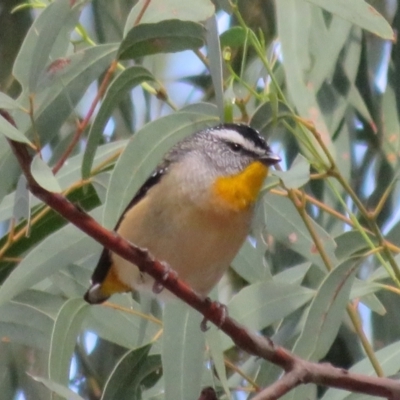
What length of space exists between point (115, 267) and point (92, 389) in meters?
0.58

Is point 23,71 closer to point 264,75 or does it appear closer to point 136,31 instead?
point 136,31

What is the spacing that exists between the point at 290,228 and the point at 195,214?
0.79 feet

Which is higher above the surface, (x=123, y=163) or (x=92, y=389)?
(x=123, y=163)

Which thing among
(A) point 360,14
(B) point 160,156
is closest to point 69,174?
(B) point 160,156

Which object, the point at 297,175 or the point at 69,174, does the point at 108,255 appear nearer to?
the point at 69,174

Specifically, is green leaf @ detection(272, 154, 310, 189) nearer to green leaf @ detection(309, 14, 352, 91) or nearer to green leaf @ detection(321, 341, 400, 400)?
green leaf @ detection(309, 14, 352, 91)

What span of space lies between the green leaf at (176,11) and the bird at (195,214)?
1.08 feet

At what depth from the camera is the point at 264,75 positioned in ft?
5.23

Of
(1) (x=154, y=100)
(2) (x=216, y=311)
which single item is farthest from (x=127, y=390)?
(1) (x=154, y=100)

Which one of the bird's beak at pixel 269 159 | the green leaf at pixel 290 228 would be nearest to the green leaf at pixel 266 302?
the green leaf at pixel 290 228

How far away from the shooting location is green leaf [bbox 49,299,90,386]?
55.6 inches

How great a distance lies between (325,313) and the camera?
1.40m

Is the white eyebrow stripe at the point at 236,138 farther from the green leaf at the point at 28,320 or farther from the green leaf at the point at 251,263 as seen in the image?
the green leaf at the point at 28,320

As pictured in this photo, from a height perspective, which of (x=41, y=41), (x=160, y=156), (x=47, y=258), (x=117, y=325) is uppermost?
(x=41, y=41)
